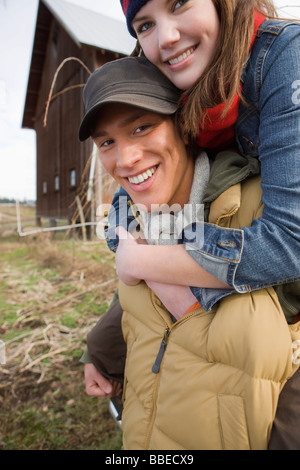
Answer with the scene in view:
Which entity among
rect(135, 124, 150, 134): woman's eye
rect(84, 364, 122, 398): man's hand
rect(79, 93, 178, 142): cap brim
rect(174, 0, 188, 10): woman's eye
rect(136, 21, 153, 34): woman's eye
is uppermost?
rect(174, 0, 188, 10): woman's eye

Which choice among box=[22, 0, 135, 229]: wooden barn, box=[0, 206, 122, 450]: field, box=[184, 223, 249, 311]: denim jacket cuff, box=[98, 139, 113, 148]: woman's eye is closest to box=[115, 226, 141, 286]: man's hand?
box=[184, 223, 249, 311]: denim jacket cuff

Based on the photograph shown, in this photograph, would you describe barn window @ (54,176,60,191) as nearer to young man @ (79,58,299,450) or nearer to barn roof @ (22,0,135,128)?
barn roof @ (22,0,135,128)

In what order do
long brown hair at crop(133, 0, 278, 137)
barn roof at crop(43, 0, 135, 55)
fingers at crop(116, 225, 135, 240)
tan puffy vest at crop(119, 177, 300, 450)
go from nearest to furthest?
tan puffy vest at crop(119, 177, 300, 450), long brown hair at crop(133, 0, 278, 137), fingers at crop(116, 225, 135, 240), barn roof at crop(43, 0, 135, 55)

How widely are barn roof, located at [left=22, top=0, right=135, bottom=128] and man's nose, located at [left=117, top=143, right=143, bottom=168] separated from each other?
811 centimetres

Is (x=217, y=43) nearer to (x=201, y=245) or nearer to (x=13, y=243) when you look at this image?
(x=201, y=245)

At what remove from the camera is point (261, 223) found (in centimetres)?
103

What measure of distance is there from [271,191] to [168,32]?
741mm

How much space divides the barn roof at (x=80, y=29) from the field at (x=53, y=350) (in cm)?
568

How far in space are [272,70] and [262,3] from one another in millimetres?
439

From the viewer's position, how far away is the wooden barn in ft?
28.1

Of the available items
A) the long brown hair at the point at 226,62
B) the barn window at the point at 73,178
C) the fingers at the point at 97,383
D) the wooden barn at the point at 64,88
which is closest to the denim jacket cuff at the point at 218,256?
the long brown hair at the point at 226,62

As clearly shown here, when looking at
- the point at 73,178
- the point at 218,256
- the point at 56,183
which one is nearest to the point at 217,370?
the point at 218,256

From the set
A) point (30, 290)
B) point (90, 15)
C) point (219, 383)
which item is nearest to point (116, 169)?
point (219, 383)

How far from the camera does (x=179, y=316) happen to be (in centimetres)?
129
